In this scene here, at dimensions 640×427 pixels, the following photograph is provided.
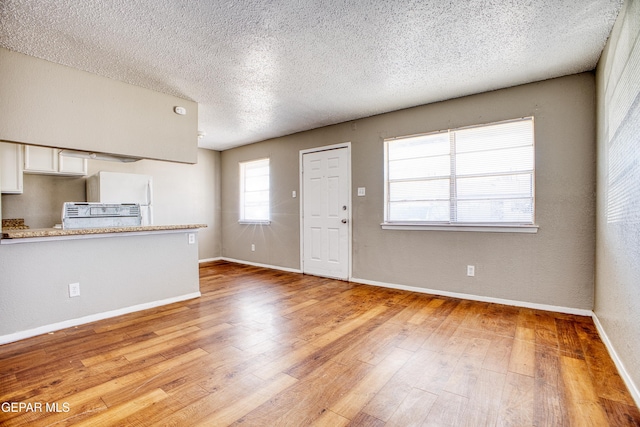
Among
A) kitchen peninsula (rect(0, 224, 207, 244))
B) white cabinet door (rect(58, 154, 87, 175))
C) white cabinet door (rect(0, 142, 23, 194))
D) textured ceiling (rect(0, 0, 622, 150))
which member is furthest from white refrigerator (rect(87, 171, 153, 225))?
textured ceiling (rect(0, 0, 622, 150))

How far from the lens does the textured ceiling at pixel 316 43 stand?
6.80 feet

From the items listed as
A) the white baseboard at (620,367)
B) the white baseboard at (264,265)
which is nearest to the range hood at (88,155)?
the white baseboard at (264,265)

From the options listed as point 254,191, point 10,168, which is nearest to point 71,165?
point 10,168

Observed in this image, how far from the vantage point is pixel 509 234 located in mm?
3363

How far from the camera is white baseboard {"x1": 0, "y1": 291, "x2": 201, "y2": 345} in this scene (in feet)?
8.36

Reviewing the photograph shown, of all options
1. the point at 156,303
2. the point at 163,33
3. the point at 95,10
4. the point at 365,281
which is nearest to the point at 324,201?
the point at 365,281

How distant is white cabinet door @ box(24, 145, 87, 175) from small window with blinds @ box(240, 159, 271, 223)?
2.66m

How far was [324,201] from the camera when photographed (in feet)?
16.2

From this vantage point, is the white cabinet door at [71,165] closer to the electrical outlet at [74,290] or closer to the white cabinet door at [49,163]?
the white cabinet door at [49,163]

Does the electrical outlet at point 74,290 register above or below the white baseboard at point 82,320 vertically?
above

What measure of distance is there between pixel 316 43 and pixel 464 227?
8.40 feet

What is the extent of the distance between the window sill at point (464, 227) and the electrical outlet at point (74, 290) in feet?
11.4

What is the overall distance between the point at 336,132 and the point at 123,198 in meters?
3.29

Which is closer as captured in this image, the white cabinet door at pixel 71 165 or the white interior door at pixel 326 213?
the white cabinet door at pixel 71 165
